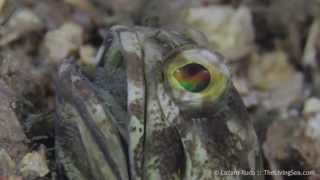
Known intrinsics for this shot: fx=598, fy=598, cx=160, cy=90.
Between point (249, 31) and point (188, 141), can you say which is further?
point (249, 31)

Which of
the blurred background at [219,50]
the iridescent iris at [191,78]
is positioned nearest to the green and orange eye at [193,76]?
the iridescent iris at [191,78]

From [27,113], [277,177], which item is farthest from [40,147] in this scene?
[277,177]

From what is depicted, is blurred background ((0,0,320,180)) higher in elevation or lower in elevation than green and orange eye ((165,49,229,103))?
lower

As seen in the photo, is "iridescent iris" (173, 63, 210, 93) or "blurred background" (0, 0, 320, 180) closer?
"iridescent iris" (173, 63, 210, 93)

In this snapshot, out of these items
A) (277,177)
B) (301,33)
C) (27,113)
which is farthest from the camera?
(301,33)

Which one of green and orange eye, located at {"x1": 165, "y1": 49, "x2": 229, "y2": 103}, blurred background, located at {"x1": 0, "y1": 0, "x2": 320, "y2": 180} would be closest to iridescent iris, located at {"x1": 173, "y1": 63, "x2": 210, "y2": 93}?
green and orange eye, located at {"x1": 165, "y1": 49, "x2": 229, "y2": 103}

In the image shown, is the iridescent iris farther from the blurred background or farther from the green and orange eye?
the blurred background

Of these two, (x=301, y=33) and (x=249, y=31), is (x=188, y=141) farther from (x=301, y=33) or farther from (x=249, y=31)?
(x=301, y=33)

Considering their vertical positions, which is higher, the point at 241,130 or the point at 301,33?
the point at 241,130
